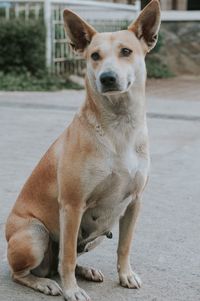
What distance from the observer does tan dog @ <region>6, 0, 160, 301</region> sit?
3514 millimetres

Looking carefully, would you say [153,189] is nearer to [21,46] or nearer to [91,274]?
[91,274]

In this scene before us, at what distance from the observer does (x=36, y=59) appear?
13945mm

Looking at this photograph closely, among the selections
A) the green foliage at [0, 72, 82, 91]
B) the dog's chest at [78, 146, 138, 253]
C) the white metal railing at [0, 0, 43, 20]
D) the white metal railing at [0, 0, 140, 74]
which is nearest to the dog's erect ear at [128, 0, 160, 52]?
the dog's chest at [78, 146, 138, 253]

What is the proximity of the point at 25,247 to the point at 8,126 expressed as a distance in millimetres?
5665

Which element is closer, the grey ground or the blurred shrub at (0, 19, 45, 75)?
the grey ground

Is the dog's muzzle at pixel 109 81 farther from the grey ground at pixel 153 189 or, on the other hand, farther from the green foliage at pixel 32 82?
the green foliage at pixel 32 82

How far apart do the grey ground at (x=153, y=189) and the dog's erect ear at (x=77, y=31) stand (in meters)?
1.35

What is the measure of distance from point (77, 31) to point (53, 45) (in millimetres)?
10959

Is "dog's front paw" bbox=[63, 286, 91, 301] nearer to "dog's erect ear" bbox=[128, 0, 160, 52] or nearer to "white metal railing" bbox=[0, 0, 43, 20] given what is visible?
"dog's erect ear" bbox=[128, 0, 160, 52]

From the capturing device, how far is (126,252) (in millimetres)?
3906

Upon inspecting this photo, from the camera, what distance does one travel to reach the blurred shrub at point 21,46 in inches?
534

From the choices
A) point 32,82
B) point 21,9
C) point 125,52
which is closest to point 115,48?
point 125,52

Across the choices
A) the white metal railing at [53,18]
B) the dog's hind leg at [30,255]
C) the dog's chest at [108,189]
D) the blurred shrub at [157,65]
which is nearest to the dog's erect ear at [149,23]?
the dog's chest at [108,189]

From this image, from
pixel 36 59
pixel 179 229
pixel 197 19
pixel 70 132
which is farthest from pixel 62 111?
pixel 197 19
